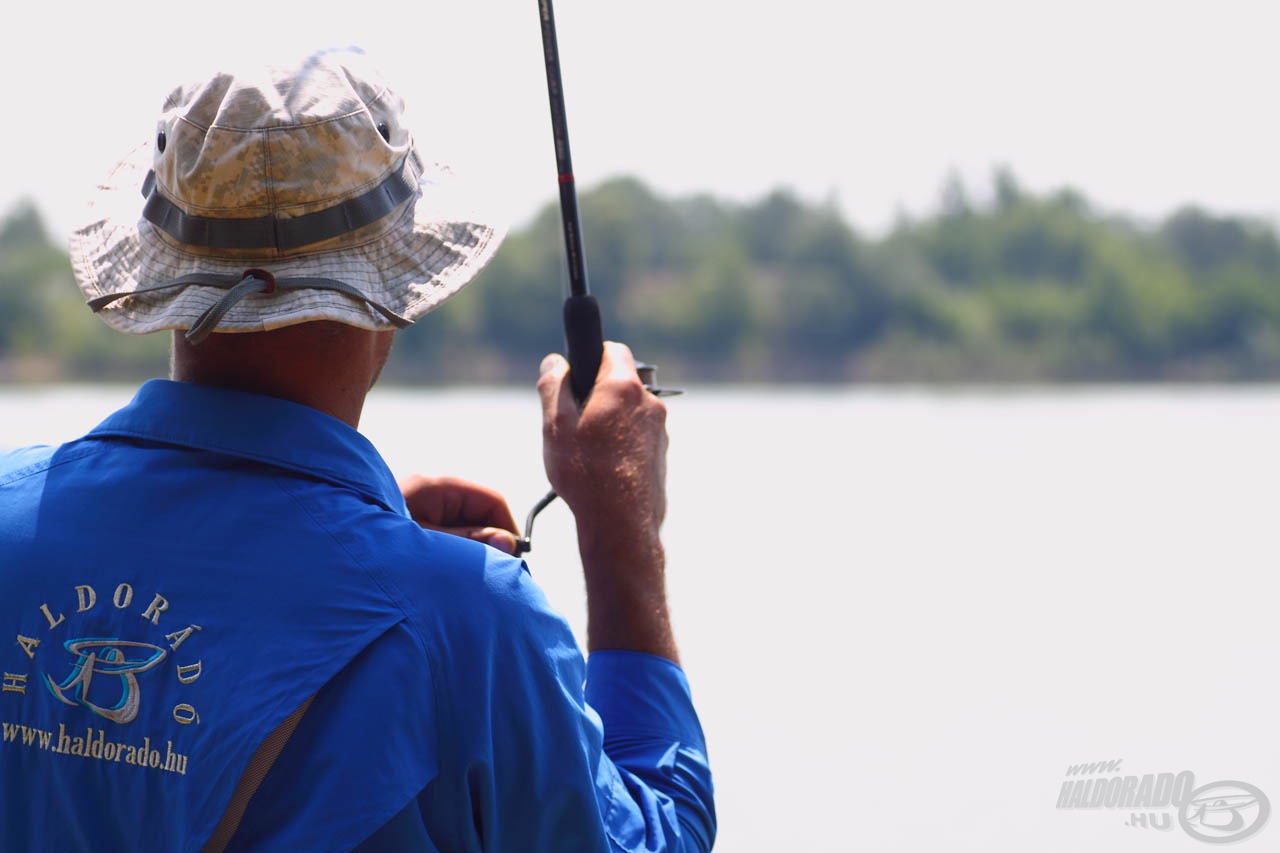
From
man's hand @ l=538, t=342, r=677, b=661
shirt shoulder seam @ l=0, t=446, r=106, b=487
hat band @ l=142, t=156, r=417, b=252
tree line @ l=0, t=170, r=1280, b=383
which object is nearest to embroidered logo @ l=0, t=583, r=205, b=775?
shirt shoulder seam @ l=0, t=446, r=106, b=487

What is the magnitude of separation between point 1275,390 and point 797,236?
2405 centimetres

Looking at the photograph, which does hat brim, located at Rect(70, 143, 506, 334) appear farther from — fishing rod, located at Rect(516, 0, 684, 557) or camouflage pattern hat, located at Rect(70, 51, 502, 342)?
fishing rod, located at Rect(516, 0, 684, 557)

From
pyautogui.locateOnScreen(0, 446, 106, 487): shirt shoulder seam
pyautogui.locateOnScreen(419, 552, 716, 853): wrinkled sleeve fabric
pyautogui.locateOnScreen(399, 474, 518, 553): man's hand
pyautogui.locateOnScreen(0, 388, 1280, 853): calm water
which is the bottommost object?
pyautogui.locateOnScreen(0, 388, 1280, 853): calm water

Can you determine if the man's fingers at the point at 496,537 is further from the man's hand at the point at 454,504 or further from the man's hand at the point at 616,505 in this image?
the man's hand at the point at 616,505

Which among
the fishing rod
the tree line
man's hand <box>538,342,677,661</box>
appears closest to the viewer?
man's hand <box>538,342,677,661</box>

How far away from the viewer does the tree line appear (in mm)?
31688

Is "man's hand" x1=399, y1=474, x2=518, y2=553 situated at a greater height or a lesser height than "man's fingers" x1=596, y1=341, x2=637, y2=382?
lesser

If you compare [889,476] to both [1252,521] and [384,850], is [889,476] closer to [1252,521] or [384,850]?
[1252,521]

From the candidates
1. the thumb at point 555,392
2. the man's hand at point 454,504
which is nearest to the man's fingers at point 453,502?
the man's hand at point 454,504

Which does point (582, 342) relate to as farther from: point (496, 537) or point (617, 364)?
point (496, 537)

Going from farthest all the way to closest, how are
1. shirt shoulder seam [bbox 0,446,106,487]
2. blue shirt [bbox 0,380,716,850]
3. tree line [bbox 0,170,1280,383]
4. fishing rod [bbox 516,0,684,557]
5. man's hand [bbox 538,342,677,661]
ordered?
tree line [bbox 0,170,1280,383] → fishing rod [bbox 516,0,684,557] → man's hand [bbox 538,342,677,661] → shirt shoulder seam [bbox 0,446,106,487] → blue shirt [bbox 0,380,716,850]

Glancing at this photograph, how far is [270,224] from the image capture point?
1.06 m

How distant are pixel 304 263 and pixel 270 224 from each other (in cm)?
4

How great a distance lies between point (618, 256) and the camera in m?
36.3
